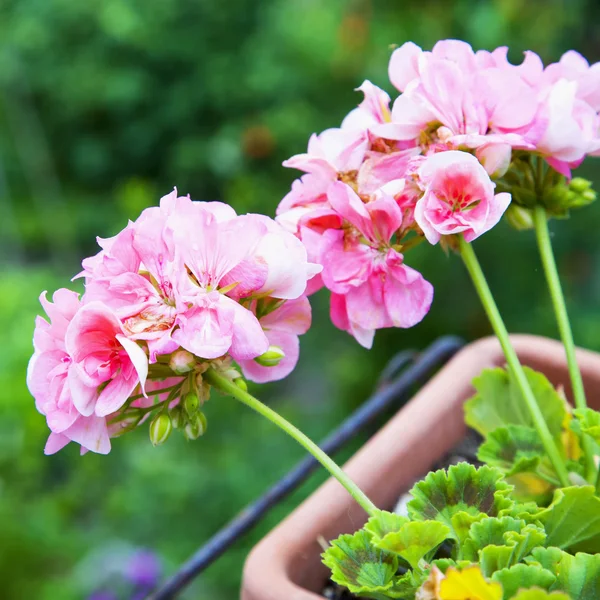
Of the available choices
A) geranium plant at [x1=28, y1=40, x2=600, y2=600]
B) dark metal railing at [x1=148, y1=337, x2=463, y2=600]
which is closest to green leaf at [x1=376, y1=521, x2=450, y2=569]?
geranium plant at [x1=28, y1=40, x2=600, y2=600]

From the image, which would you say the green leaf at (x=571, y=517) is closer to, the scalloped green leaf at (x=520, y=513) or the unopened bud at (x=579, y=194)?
the scalloped green leaf at (x=520, y=513)

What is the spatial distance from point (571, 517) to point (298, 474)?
26cm

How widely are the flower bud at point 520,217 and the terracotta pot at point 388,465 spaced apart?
0.64ft

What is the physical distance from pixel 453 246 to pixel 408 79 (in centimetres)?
12

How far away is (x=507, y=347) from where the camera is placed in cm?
54

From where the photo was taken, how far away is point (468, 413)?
653 millimetres

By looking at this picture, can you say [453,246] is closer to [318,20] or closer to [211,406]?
[211,406]

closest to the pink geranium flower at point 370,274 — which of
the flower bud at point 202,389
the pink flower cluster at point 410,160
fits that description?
the pink flower cluster at point 410,160

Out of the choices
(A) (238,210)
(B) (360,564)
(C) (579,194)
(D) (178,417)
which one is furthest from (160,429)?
(A) (238,210)

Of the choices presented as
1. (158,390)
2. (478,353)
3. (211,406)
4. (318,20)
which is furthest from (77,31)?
(158,390)

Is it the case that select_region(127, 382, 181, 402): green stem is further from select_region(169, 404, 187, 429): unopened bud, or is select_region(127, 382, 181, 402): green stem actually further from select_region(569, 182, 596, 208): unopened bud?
select_region(569, 182, 596, 208): unopened bud

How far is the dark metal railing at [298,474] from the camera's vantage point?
60 cm

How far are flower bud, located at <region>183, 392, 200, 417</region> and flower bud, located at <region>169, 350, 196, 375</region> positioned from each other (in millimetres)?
23

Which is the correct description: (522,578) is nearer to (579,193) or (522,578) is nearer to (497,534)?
(497,534)
